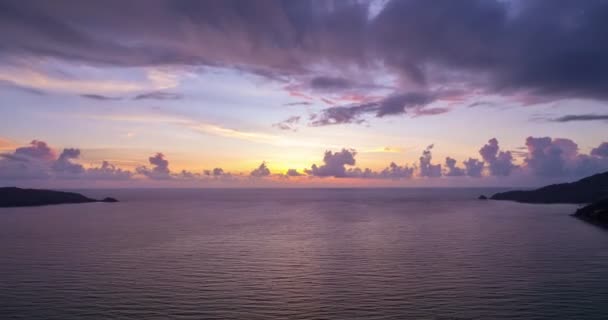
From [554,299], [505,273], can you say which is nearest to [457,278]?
[505,273]

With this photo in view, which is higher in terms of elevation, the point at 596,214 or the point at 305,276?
the point at 596,214

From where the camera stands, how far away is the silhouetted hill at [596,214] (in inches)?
4439

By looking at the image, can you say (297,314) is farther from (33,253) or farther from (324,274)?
(33,253)

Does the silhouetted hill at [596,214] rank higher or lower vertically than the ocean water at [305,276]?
higher

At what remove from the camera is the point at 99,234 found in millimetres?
91125

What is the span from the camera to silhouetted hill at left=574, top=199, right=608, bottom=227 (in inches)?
4439

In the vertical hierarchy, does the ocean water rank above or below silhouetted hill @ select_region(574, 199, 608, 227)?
below

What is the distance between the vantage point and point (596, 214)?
118250 mm

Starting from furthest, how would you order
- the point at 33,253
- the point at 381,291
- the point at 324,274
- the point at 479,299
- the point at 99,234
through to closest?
the point at 99,234 → the point at 33,253 → the point at 324,274 → the point at 381,291 → the point at 479,299

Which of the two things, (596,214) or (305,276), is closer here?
(305,276)

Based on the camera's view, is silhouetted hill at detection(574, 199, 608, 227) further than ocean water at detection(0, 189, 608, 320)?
Yes

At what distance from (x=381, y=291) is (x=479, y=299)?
366 inches

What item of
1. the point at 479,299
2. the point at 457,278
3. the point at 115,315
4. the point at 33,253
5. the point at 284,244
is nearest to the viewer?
the point at 115,315

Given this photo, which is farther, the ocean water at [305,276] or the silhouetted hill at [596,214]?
the silhouetted hill at [596,214]
